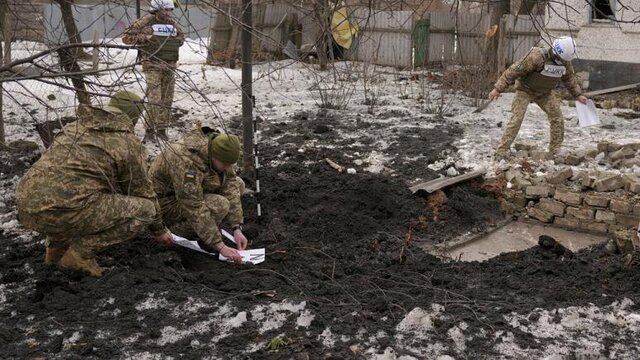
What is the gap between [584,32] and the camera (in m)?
14.3

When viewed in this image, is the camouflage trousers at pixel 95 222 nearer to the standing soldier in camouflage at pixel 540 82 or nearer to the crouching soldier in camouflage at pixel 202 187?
the crouching soldier in camouflage at pixel 202 187

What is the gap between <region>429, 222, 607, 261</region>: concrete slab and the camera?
678 centimetres

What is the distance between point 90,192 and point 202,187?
964 millimetres

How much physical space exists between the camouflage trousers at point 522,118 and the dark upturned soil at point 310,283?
1490 millimetres

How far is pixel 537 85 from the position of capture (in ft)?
28.6

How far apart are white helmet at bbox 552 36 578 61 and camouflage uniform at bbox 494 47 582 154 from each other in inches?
5.2

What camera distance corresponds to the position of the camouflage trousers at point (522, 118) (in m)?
8.74

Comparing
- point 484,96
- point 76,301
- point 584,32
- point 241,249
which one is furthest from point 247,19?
point 584,32

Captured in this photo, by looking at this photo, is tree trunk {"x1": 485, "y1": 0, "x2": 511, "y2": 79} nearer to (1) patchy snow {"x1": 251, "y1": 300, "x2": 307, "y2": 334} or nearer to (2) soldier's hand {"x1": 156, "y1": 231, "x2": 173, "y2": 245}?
(2) soldier's hand {"x1": 156, "y1": 231, "x2": 173, "y2": 245}

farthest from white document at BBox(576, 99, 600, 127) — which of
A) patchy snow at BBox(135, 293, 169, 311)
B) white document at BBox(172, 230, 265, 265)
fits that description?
patchy snow at BBox(135, 293, 169, 311)

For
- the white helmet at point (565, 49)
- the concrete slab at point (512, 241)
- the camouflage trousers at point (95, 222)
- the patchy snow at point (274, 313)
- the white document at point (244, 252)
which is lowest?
the concrete slab at point (512, 241)

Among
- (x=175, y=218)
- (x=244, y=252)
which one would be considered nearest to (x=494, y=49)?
(x=175, y=218)

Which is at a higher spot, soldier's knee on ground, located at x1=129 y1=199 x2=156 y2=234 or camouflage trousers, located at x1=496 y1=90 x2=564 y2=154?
camouflage trousers, located at x1=496 y1=90 x2=564 y2=154

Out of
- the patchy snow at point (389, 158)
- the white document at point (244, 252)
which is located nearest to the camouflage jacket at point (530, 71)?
the patchy snow at point (389, 158)
